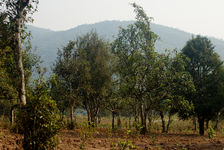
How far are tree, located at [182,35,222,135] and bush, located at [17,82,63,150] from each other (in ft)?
67.2

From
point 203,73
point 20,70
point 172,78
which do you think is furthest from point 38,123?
point 203,73

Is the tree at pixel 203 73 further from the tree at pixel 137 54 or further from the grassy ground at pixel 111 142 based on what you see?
the grassy ground at pixel 111 142

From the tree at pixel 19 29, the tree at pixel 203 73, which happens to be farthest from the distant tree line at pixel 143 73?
the tree at pixel 19 29

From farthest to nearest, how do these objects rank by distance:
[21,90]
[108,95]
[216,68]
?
[108,95] < [216,68] < [21,90]

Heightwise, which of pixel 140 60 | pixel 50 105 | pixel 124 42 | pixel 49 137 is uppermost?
pixel 124 42

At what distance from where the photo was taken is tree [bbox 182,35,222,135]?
81.9ft

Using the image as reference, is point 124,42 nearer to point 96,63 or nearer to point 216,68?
point 96,63

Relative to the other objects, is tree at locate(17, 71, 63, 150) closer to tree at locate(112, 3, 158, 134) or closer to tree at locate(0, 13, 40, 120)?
tree at locate(0, 13, 40, 120)

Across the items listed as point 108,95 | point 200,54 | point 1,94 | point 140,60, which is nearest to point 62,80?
point 108,95

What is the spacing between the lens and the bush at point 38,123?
8070mm

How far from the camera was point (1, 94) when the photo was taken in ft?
63.2

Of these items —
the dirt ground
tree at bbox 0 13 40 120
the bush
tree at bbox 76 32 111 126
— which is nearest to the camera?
the bush

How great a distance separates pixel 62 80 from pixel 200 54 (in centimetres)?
2021

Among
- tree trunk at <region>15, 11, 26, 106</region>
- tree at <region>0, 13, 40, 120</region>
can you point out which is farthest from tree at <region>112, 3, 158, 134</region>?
tree trunk at <region>15, 11, 26, 106</region>
